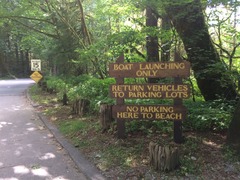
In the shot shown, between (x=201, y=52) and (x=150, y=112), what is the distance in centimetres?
311

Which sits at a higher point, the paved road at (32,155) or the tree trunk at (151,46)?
the tree trunk at (151,46)

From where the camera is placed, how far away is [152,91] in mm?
5695

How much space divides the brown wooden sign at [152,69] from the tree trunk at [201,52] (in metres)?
2.02

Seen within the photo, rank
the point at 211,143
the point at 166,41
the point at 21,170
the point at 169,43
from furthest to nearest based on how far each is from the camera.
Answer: the point at 166,41 → the point at 169,43 → the point at 211,143 → the point at 21,170

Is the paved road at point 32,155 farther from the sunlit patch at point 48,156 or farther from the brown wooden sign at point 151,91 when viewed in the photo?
the brown wooden sign at point 151,91

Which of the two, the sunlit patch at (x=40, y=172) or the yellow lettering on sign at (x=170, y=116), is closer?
the sunlit patch at (x=40, y=172)

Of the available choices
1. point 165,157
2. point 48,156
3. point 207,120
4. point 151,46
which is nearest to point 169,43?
point 151,46

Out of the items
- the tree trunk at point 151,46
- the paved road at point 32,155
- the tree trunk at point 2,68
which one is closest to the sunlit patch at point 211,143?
the paved road at point 32,155

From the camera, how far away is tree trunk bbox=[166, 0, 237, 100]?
24.5 ft

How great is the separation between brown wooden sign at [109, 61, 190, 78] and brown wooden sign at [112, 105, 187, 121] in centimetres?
65

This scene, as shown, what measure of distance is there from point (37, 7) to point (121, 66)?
38.9ft

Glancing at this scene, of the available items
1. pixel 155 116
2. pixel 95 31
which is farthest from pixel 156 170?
pixel 95 31

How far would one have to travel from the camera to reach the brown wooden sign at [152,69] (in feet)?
18.0

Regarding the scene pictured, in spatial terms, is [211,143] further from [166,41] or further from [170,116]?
[166,41]
